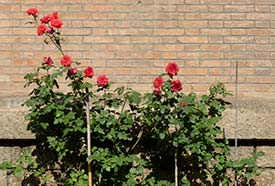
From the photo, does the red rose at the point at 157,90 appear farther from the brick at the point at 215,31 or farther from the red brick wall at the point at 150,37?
the brick at the point at 215,31

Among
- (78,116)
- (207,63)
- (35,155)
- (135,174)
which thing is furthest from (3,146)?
(207,63)

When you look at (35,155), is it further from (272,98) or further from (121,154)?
(272,98)

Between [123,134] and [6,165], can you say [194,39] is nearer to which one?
[123,134]

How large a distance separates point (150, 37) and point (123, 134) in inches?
46.2

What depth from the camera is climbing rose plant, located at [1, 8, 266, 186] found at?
371 centimetres

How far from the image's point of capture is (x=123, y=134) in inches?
147

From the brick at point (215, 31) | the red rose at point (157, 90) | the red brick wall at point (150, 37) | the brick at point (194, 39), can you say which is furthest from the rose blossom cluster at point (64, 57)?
the brick at point (215, 31)

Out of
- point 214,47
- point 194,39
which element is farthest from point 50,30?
point 214,47

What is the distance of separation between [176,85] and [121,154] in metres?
0.62

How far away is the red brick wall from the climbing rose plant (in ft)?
1.87

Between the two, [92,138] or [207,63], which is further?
[207,63]

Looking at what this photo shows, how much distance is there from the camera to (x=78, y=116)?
383 centimetres

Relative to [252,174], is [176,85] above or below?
above

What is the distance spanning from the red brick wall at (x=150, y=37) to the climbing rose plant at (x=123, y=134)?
1.87ft
